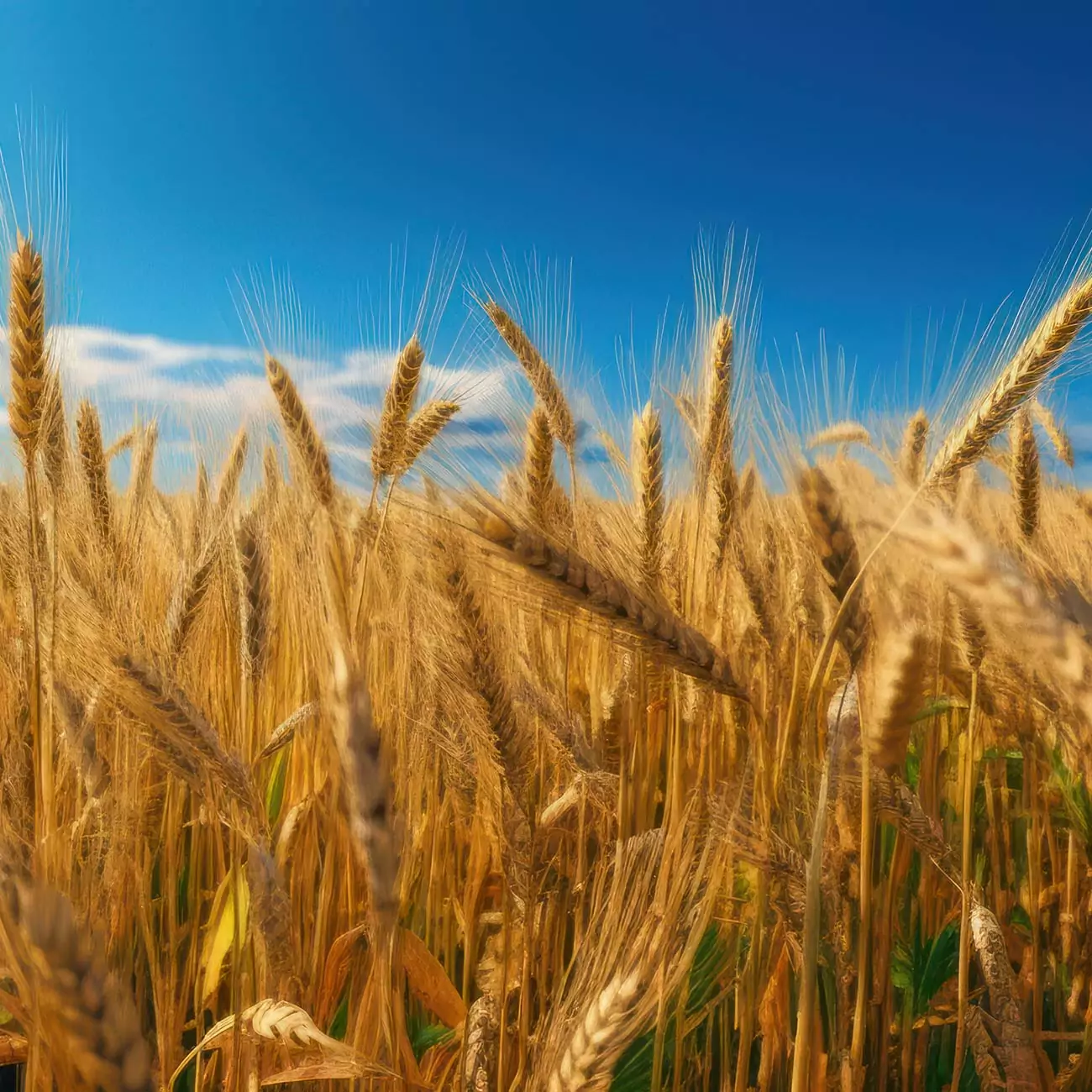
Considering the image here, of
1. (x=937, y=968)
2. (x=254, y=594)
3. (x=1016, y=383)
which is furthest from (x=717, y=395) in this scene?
(x=937, y=968)

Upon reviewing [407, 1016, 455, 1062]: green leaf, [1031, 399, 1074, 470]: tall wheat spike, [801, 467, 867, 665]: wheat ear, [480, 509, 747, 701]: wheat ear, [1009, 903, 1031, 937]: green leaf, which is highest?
[1031, 399, 1074, 470]: tall wheat spike

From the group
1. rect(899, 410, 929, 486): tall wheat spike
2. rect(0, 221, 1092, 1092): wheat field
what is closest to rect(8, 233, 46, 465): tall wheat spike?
rect(0, 221, 1092, 1092): wheat field

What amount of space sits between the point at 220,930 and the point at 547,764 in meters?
0.80

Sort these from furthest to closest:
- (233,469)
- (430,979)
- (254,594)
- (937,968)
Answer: (233,469) < (254,594) < (937,968) < (430,979)

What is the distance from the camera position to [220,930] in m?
1.55

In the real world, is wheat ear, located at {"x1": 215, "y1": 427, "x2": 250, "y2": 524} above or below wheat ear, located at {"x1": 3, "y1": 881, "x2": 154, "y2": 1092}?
above

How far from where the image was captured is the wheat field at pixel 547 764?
1002 mm

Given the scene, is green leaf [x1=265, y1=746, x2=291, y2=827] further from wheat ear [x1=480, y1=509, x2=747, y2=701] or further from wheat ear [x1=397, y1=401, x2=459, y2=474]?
wheat ear [x1=480, y1=509, x2=747, y2=701]

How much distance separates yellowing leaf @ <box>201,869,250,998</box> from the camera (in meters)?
1.51

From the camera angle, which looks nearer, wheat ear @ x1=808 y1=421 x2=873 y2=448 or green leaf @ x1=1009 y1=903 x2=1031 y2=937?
wheat ear @ x1=808 y1=421 x2=873 y2=448

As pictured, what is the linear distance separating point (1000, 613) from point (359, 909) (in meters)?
1.24

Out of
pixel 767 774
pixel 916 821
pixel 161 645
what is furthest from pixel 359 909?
pixel 916 821

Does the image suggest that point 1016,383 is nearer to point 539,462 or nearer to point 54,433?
point 539,462

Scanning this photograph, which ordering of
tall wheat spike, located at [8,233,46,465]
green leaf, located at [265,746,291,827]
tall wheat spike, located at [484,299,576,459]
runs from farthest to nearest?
tall wheat spike, located at [484,299,576,459] → green leaf, located at [265,746,291,827] → tall wheat spike, located at [8,233,46,465]
